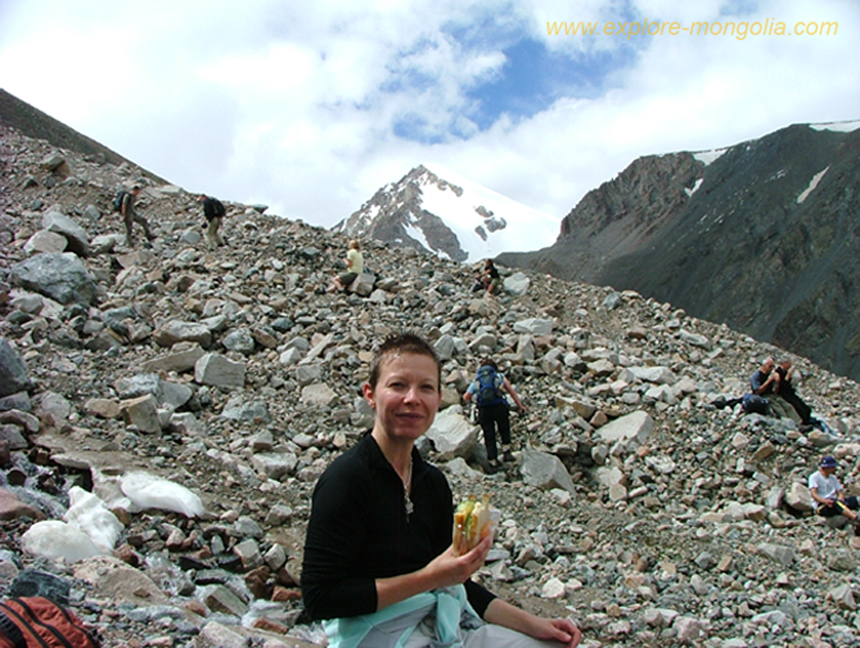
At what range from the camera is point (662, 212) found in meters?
90.9

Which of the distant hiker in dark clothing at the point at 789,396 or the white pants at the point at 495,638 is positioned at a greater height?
the distant hiker in dark clothing at the point at 789,396

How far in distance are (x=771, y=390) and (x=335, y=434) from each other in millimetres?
7079

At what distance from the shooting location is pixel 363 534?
85.8 inches

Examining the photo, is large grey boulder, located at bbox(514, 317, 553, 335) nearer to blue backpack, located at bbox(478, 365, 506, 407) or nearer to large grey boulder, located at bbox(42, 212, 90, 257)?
blue backpack, located at bbox(478, 365, 506, 407)

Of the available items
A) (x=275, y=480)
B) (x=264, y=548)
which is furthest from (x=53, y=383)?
(x=264, y=548)

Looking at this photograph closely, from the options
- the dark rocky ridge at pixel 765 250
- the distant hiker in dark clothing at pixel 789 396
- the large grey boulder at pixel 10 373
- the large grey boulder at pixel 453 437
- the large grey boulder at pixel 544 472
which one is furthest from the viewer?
the dark rocky ridge at pixel 765 250

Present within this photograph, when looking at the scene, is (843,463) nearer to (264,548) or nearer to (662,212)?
(264,548)

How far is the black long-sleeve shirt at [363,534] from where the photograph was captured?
2.10 m

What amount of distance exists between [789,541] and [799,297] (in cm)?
5464

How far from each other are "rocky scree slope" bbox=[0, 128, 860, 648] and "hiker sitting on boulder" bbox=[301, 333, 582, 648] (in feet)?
4.62

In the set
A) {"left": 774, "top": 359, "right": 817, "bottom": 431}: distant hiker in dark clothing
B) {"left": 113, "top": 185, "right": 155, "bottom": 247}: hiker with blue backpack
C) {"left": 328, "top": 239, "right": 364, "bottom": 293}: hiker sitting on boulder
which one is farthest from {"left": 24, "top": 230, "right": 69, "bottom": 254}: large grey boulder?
{"left": 774, "top": 359, "right": 817, "bottom": 431}: distant hiker in dark clothing

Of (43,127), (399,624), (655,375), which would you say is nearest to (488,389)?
(655,375)

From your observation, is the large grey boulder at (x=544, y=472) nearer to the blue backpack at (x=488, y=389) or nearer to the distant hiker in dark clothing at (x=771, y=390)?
the blue backpack at (x=488, y=389)

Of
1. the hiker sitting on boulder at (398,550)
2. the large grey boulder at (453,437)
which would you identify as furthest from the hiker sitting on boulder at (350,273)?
the hiker sitting on boulder at (398,550)
